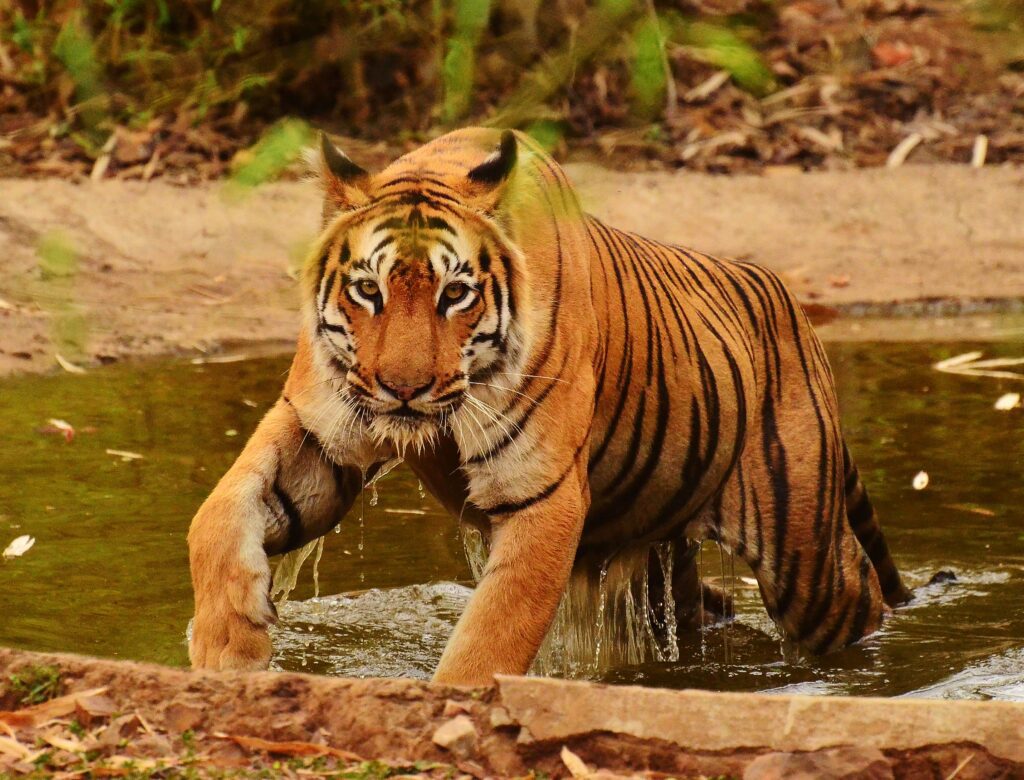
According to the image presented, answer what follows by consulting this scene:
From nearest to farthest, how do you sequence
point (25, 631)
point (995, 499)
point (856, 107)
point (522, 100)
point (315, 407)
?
point (522, 100) < point (315, 407) < point (25, 631) < point (995, 499) < point (856, 107)

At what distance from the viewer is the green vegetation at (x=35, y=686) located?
9.33 ft

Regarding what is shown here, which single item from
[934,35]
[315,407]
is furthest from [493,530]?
[934,35]

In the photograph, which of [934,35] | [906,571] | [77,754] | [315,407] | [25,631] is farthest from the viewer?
[934,35]

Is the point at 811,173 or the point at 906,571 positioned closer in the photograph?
the point at 906,571

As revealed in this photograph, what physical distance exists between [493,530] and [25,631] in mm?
1488

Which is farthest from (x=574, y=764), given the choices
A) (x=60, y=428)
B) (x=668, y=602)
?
(x=60, y=428)

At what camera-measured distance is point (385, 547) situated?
5.32m

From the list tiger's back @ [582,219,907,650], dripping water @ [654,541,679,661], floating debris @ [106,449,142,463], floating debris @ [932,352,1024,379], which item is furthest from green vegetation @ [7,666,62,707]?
floating debris @ [932,352,1024,379]

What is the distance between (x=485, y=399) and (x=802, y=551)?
1.46 metres

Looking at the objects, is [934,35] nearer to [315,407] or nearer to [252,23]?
[315,407]

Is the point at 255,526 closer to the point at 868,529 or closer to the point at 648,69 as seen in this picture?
the point at 868,529

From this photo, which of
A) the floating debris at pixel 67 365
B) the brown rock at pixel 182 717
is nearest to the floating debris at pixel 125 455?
the floating debris at pixel 67 365

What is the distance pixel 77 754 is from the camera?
2.59 metres

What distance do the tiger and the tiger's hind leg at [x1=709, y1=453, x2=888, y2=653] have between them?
0.13 m
